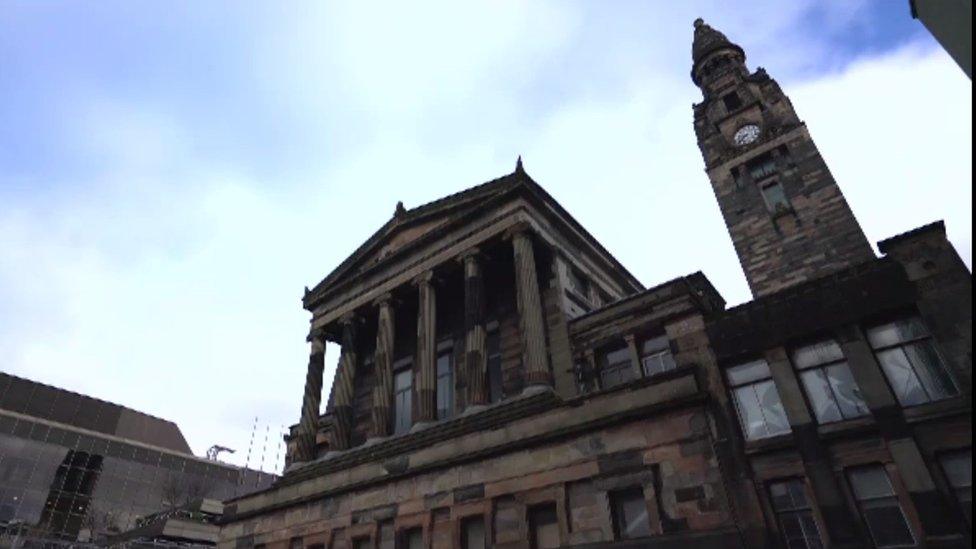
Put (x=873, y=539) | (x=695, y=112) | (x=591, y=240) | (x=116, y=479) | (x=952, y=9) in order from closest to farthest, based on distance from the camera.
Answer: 1. (x=952, y=9)
2. (x=873, y=539)
3. (x=591, y=240)
4. (x=695, y=112)
5. (x=116, y=479)

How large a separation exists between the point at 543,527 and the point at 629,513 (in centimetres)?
273

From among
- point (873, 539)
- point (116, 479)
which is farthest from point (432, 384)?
point (116, 479)

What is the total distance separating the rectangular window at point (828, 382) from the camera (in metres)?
14.4

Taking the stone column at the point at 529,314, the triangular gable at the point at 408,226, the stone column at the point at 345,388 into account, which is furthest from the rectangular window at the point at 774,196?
the stone column at the point at 345,388

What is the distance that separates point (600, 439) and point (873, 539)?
21.6ft

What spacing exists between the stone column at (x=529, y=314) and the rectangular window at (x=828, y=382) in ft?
27.1

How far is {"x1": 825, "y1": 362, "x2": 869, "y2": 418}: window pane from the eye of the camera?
47.0 feet

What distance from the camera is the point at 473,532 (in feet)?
60.1

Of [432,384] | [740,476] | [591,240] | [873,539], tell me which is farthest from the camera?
[591,240]

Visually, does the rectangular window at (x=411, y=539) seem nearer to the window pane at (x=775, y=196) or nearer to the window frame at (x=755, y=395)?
the window frame at (x=755, y=395)

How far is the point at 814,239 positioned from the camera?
96.8ft

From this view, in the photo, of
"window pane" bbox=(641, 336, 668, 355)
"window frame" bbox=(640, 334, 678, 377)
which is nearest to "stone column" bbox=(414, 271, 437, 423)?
"window frame" bbox=(640, 334, 678, 377)

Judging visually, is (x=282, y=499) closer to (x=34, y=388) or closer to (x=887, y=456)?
(x=887, y=456)

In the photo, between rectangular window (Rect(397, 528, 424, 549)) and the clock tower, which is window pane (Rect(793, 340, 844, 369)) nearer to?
rectangular window (Rect(397, 528, 424, 549))
